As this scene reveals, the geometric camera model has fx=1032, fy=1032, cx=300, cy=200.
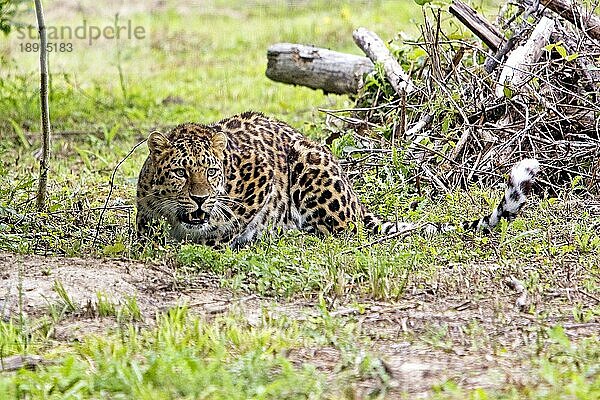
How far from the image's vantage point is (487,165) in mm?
8922

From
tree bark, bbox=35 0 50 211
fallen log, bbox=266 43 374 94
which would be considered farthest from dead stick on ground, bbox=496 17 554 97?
tree bark, bbox=35 0 50 211

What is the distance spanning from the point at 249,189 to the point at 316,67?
424 cm

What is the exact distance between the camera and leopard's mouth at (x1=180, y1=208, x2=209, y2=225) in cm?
738

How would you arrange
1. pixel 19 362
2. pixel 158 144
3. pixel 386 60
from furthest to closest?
pixel 386 60, pixel 158 144, pixel 19 362

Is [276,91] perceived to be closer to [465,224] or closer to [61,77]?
[61,77]

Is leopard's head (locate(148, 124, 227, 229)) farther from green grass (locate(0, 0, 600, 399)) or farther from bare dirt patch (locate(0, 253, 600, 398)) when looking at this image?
bare dirt patch (locate(0, 253, 600, 398))

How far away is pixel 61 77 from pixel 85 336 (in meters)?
11.0

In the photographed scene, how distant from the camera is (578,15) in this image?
9.24 metres

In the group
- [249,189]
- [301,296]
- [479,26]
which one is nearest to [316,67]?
[479,26]

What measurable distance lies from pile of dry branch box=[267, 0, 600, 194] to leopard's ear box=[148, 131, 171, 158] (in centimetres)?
240

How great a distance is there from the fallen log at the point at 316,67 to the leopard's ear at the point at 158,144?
14.3 ft

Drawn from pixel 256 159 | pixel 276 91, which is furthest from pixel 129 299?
pixel 276 91

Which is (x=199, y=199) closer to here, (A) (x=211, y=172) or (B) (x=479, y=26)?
(A) (x=211, y=172)

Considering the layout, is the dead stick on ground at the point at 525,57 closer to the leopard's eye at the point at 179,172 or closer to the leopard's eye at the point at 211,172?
the leopard's eye at the point at 211,172
